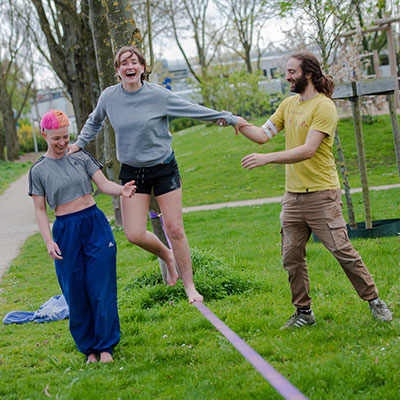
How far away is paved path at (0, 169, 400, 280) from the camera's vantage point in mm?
12719

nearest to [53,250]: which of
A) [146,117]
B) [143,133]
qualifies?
[143,133]

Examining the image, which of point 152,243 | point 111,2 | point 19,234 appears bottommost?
point 19,234

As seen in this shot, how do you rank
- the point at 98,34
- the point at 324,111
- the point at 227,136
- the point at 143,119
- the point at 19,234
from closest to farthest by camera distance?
the point at 324,111 → the point at 143,119 → the point at 98,34 → the point at 19,234 → the point at 227,136

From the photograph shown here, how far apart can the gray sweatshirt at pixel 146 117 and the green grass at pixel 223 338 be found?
1649 mm

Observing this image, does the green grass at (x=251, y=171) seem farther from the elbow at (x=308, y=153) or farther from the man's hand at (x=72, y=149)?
the man's hand at (x=72, y=149)

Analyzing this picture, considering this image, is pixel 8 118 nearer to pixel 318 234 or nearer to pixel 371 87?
pixel 371 87

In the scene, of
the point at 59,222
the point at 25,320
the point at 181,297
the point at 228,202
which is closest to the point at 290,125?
the point at 59,222

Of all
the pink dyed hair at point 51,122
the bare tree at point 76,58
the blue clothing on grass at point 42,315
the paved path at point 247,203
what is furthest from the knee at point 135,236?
the bare tree at point 76,58

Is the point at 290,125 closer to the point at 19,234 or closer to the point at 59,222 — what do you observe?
the point at 59,222

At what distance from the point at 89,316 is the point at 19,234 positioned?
10.8 meters

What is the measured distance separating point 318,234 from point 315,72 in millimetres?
1284

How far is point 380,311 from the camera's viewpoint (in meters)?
4.80

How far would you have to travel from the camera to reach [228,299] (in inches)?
245

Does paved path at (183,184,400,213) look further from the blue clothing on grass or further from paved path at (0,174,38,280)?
the blue clothing on grass
